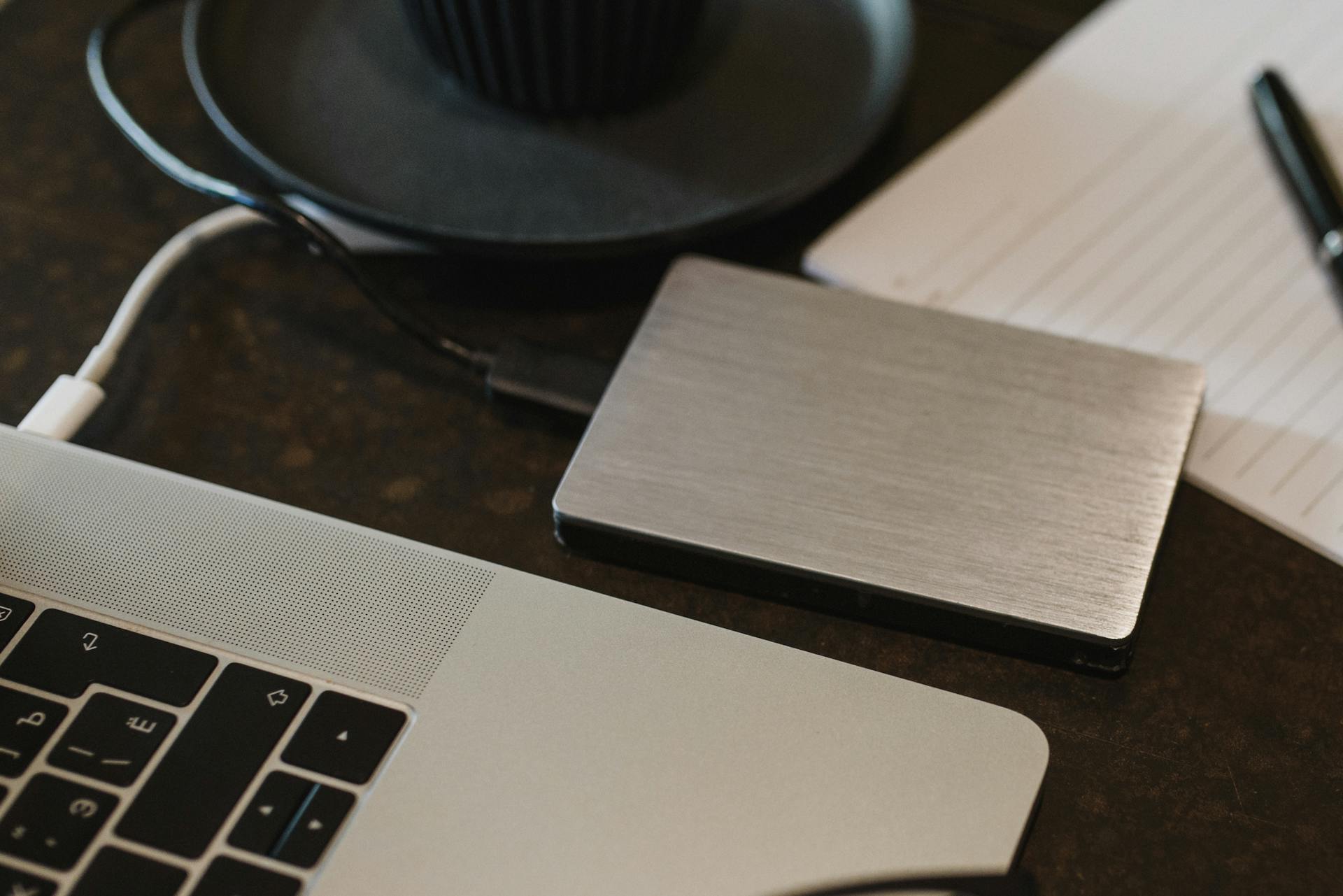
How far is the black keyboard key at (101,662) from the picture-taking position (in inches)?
12.5

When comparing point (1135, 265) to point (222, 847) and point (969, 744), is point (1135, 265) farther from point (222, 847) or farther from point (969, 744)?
point (222, 847)

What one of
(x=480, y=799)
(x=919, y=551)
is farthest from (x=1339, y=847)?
(x=480, y=799)

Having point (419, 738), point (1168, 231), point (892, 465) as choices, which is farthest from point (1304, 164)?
point (419, 738)

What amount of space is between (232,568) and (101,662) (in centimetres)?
4

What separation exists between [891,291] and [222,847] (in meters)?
0.31

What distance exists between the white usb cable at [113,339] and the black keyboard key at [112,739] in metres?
0.13

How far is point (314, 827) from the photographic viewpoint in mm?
295

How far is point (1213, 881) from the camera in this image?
0.32m

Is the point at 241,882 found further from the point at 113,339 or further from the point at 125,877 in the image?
the point at 113,339

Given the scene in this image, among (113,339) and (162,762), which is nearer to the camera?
(162,762)

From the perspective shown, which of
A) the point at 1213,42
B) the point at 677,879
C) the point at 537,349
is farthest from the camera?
the point at 1213,42

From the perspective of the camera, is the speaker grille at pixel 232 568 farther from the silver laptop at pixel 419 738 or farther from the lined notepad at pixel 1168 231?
the lined notepad at pixel 1168 231

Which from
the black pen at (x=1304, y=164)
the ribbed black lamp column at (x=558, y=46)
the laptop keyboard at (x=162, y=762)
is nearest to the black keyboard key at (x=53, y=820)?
the laptop keyboard at (x=162, y=762)

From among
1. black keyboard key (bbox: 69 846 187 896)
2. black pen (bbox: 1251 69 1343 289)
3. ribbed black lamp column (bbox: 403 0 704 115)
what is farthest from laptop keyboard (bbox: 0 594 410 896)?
black pen (bbox: 1251 69 1343 289)
